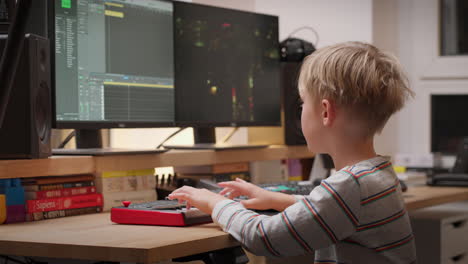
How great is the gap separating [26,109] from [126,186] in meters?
0.39

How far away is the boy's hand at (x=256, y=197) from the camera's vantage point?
141cm

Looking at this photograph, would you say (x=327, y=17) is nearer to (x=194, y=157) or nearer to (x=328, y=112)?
(x=194, y=157)

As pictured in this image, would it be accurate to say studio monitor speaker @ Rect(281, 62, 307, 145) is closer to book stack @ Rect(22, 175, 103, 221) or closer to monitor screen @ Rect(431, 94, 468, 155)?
book stack @ Rect(22, 175, 103, 221)

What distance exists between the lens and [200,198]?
130 centimetres

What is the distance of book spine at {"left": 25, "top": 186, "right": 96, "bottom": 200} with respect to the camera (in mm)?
1523

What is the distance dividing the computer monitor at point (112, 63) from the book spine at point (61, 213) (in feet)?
0.67

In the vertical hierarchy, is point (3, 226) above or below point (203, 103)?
below

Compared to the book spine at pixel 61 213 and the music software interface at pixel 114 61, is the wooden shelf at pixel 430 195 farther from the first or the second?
the book spine at pixel 61 213

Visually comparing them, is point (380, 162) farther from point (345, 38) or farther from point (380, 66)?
point (345, 38)

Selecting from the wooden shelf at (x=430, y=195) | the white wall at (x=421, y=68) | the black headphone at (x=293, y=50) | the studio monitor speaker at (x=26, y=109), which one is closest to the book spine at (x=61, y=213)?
the studio monitor speaker at (x=26, y=109)

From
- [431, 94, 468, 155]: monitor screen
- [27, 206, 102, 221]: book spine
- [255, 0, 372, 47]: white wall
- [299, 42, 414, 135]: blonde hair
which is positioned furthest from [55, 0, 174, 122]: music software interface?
[431, 94, 468, 155]: monitor screen

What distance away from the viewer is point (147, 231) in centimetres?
126

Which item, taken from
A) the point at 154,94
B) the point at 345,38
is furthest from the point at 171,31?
the point at 345,38

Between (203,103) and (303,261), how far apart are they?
1.84ft
